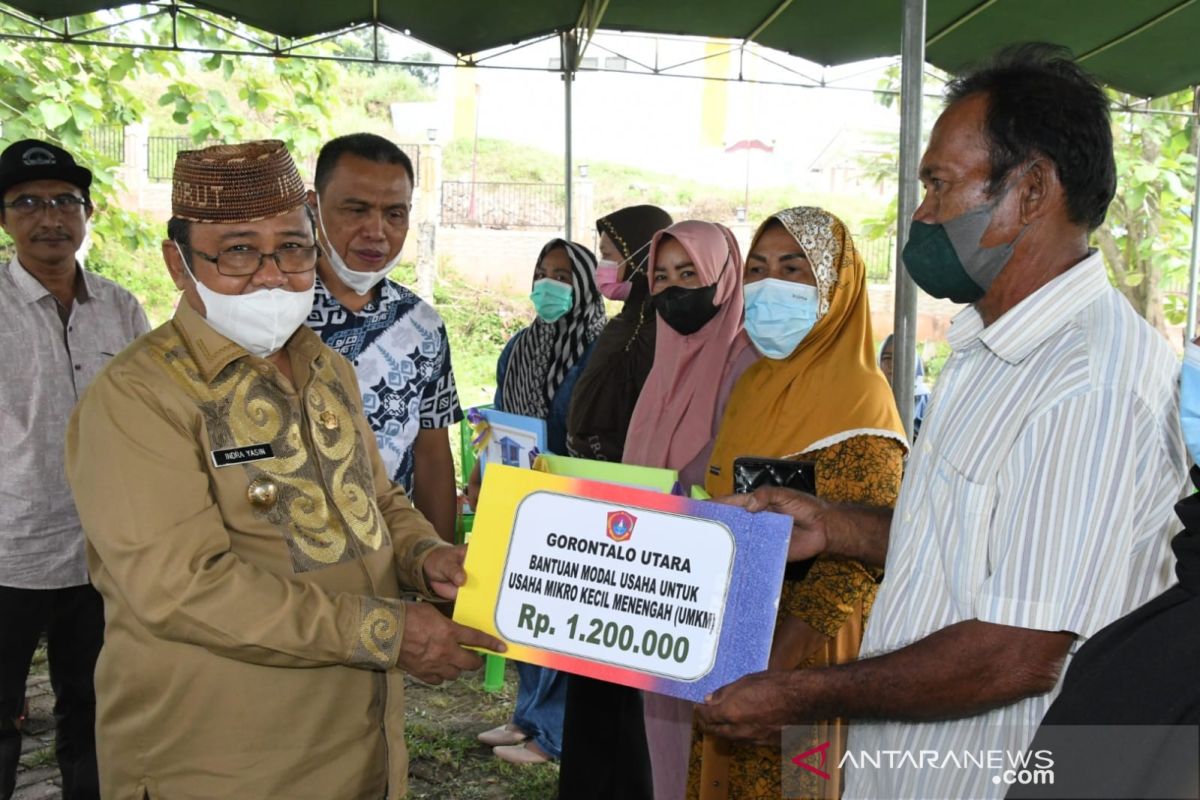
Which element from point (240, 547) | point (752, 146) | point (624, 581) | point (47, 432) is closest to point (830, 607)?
point (624, 581)

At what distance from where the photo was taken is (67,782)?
3.93m

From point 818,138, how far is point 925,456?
27.7 m

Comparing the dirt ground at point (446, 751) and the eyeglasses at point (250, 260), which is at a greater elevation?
the eyeglasses at point (250, 260)

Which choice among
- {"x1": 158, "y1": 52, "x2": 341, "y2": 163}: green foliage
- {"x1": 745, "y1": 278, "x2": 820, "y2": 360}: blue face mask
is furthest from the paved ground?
{"x1": 158, "y1": 52, "x2": 341, "y2": 163}: green foliage

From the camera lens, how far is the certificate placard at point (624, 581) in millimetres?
2000

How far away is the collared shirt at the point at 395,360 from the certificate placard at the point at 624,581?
3.30 feet

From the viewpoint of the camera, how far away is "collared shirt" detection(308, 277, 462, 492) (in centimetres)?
Result: 305

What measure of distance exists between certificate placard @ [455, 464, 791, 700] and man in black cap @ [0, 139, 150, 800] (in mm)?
2355

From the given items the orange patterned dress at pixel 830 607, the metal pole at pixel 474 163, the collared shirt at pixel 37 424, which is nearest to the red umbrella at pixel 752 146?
the metal pole at pixel 474 163

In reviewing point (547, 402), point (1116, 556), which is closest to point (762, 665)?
point (1116, 556)

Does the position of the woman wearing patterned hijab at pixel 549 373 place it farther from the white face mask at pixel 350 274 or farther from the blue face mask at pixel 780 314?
the blue face mask at pixel 780 314

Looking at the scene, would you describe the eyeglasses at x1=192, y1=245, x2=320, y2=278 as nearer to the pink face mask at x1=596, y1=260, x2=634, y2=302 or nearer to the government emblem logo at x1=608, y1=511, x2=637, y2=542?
the government emblem logo at x1=608, y1=511, x2=637, y2=542

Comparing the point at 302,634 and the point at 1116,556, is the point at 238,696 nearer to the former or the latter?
the point at 302,634

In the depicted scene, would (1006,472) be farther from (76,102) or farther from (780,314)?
(76,102)
